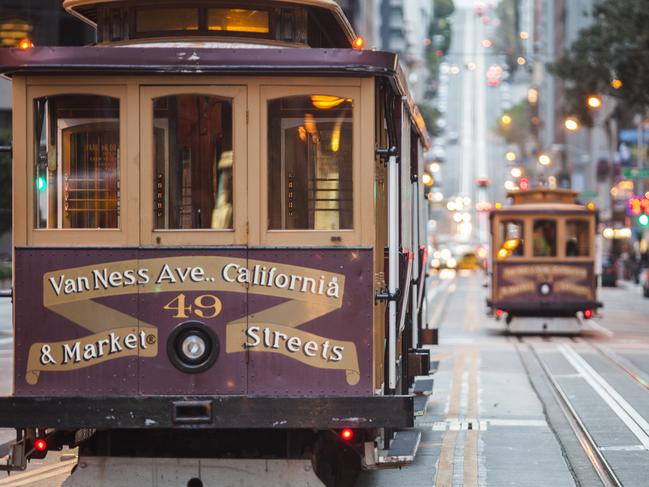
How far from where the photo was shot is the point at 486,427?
46.8ft

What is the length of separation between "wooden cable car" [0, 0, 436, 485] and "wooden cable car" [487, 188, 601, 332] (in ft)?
65.2

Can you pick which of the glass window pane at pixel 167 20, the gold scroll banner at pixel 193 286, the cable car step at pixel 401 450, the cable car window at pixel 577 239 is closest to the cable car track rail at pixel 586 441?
the cable car step at pixel 401 450

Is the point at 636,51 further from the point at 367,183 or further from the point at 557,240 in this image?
the point at 367,183

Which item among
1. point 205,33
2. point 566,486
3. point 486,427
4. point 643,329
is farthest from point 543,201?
point 205,33

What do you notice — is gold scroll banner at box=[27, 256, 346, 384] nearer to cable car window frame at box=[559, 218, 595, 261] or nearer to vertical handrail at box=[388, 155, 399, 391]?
vertical handrail at box=[388, 155, 399, 391]

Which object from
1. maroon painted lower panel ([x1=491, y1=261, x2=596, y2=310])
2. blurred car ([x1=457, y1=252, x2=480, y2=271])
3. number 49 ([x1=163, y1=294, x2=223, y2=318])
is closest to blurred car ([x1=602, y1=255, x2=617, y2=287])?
maroon painted lower panel ([x1=491, y1=261, x2=596, y2=310])

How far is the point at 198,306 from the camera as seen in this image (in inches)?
332

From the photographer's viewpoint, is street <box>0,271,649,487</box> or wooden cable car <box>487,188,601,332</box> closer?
street <box>0,271,649,487</box>

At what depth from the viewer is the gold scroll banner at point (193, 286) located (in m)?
8.41

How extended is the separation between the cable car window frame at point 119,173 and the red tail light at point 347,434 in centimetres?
181

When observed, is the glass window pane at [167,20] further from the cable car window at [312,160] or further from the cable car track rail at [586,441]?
the cable car track rail at [586,441]

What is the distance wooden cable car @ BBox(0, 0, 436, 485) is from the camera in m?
8.38

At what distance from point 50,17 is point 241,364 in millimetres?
36717

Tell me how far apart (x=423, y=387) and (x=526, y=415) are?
2.57m
